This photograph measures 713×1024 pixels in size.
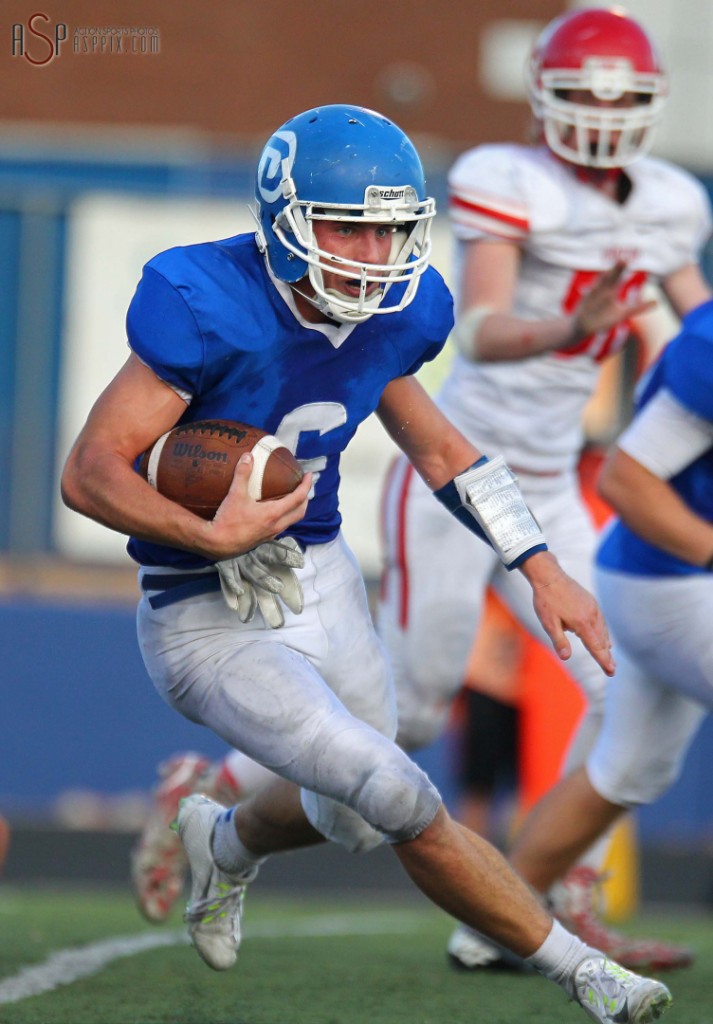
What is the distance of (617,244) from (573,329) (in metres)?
0.66

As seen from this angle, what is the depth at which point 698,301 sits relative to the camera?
483 centimetres

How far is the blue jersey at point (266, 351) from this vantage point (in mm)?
3156

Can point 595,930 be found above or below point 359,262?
below

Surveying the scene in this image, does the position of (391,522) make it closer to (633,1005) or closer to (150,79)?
(633,1005)

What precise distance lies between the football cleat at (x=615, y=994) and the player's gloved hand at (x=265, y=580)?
0.87 metres

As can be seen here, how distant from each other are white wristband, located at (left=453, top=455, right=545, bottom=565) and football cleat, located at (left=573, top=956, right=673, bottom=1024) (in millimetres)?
801

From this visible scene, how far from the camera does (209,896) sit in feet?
12.3

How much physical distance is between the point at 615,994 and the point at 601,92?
250 cm

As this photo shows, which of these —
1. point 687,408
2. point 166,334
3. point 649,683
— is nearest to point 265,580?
point 166,334

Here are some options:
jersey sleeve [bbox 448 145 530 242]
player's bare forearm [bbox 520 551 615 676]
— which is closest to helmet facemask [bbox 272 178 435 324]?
player's bare forearm [bbox 520 551 615 676]

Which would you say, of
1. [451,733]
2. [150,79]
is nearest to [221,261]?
[451,733]

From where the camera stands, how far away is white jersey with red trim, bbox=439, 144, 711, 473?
4645 mm

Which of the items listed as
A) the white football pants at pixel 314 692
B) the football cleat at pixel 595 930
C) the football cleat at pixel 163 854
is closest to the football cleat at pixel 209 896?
the white football pants at pixel 314 692

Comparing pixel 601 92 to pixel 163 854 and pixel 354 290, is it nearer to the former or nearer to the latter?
pixel 354 290
